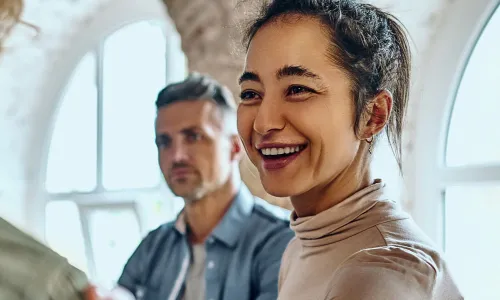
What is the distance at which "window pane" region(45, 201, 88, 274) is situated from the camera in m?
3.60

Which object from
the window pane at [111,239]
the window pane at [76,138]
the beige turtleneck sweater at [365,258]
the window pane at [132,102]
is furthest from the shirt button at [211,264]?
the window pane at [76,138]

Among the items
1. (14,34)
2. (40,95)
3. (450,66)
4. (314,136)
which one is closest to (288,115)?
(314,136)

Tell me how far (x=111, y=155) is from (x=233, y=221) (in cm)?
214

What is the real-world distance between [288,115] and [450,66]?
1.33 metres

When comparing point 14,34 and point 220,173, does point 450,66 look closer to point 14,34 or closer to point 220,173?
point 220,173

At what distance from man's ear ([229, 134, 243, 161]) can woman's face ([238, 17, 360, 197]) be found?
30.6 inches

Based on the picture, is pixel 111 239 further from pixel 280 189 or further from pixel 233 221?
pixel 280 189

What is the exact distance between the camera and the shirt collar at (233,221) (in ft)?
4.51

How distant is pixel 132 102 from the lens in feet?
10.8

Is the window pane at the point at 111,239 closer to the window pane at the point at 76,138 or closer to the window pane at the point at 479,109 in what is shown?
the window pane at the point at 76,138

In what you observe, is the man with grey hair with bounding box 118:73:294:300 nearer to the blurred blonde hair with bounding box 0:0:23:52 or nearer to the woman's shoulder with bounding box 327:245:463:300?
the blurred blonde hair with bounding box 0:0:23:52

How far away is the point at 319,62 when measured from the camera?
0.68 meters

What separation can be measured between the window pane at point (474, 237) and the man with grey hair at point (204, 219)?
0.70 metres

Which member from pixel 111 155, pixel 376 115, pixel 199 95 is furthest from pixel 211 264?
pixel 111 155
